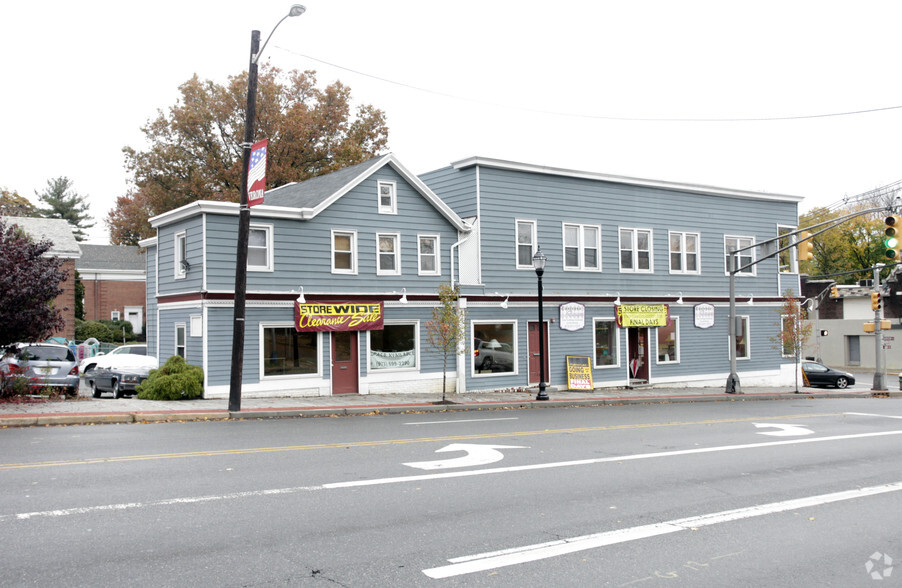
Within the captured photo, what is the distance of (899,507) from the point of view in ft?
29.8

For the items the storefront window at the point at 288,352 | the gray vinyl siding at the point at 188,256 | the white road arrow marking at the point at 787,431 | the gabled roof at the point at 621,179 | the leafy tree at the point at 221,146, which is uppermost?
the leafy tree at the point at 221,146

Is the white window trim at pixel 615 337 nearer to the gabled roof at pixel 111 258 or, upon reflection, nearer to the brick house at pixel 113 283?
the brick house at pixel 113 283

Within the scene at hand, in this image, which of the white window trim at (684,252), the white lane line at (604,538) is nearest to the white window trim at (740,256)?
the white window trim at (684,252)

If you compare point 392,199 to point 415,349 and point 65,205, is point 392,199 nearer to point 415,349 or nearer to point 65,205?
point 415,349

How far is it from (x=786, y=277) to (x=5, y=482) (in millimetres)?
33010

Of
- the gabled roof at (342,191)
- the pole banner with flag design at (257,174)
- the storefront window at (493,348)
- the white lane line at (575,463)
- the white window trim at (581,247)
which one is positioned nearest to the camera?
the white lane line at (575,463)

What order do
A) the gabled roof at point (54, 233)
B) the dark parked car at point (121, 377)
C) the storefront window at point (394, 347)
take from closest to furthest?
the dark parked car at point (121, 377), the storefront window at point (394, 347), the gabled roof at point (54, 233)

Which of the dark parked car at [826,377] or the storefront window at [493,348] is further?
the dark parked car at [826,377]

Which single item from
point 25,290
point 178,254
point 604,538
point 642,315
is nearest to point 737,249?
point 642,315

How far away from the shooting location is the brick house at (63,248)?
45.6 metres

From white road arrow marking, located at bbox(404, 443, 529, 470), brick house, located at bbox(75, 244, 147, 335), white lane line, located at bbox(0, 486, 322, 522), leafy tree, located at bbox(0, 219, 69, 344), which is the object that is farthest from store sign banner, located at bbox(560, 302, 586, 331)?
brick house, located at bbox(75, 244, 147, 335)

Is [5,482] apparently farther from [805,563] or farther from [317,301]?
[317,301]

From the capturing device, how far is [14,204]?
2338 inches

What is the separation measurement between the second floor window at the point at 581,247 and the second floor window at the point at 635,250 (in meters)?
1.33
